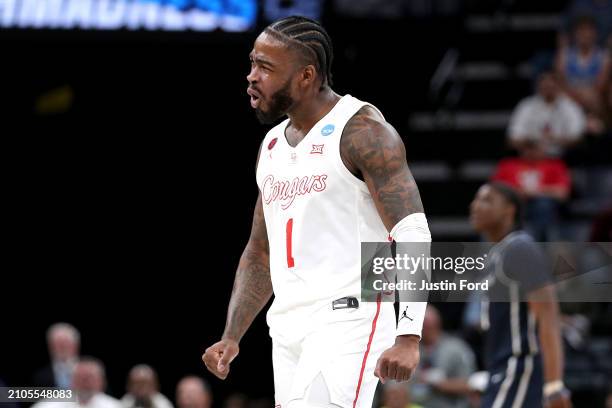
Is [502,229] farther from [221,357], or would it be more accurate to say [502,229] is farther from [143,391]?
[143,391]

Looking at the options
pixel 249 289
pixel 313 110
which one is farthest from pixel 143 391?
pixel 313 110

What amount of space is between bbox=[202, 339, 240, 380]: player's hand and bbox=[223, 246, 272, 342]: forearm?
0.15 metres

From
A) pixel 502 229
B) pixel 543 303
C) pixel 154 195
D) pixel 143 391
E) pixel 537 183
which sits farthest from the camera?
pixel 154 195

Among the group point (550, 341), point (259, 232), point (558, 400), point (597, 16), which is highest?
point (597, 16)

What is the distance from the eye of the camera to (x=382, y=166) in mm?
5035

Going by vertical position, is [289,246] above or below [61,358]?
above

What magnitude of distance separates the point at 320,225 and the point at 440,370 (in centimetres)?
590

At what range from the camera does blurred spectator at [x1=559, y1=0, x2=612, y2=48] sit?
13.7 meters

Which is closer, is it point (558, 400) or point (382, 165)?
point (382, 165)

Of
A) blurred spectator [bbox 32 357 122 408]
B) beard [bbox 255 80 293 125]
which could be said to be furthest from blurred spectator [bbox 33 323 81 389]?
beard [bbox 255 80 293 125]

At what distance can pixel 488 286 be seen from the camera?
7363mm

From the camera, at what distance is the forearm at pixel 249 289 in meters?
5.57

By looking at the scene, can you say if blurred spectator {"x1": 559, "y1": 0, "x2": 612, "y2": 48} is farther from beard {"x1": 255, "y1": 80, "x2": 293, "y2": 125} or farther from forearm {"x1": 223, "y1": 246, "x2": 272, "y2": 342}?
beard {"x1": 255, "y1": 80, "x2": 293, "y2": 125}

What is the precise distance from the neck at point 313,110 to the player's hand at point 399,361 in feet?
3.46
